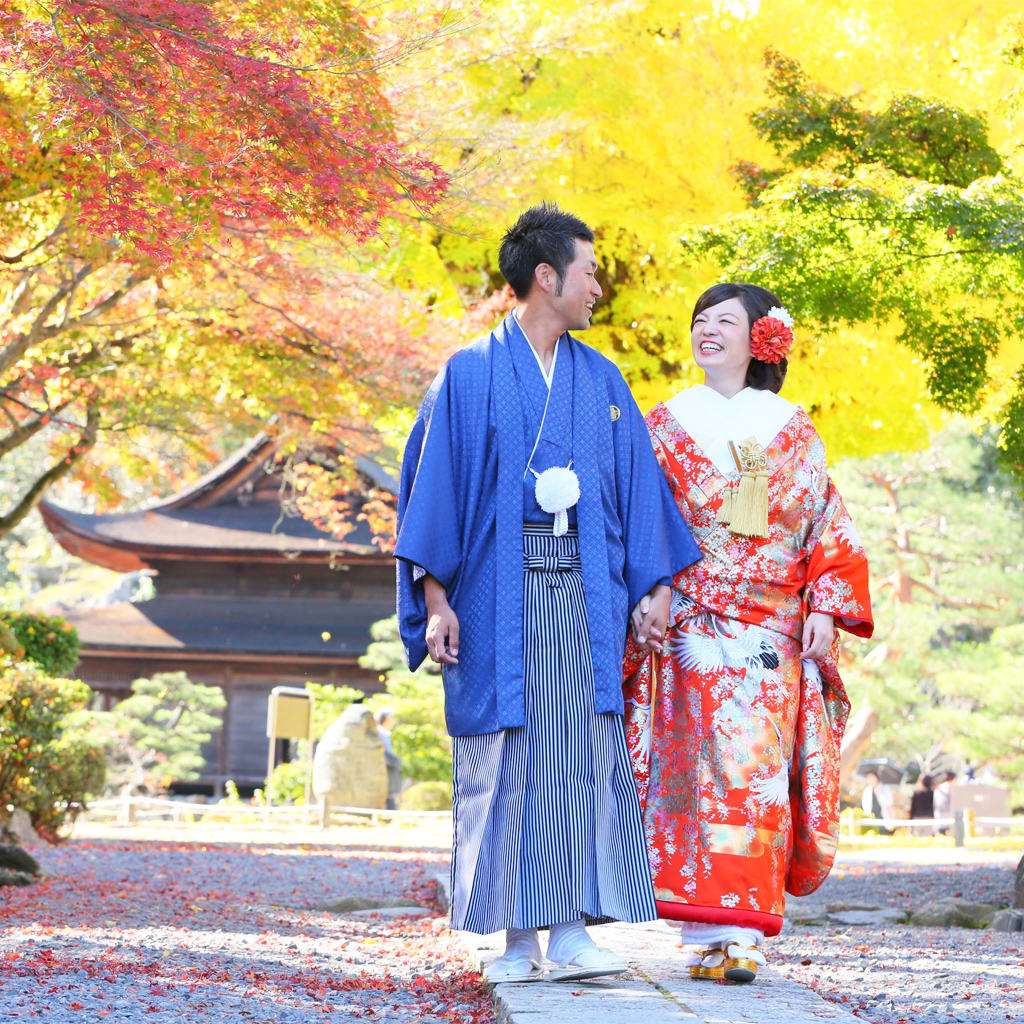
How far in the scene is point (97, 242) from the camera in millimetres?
6566

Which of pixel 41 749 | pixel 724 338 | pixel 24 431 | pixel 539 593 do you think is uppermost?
pixel 24 431

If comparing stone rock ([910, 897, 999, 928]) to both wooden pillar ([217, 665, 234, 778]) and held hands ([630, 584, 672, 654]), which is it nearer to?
held hands ([630, 584, 672, 654])

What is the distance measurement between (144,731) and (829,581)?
51.8 feet

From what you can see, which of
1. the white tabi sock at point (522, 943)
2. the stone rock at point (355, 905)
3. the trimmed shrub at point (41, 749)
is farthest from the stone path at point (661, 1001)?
the trimmed shrub at point (41, 749)

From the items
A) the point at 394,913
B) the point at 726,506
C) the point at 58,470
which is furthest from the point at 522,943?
the point at 58,470

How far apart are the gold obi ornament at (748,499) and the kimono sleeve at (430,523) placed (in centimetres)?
76

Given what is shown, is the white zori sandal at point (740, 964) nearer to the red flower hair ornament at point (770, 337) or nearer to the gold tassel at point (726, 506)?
the gold tassel at point (726, 506)

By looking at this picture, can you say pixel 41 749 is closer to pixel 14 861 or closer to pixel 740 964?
pixel 14 861

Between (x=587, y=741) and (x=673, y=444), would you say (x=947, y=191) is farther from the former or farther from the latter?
(x=587, y=741)

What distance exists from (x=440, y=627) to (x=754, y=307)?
1330 millimetres

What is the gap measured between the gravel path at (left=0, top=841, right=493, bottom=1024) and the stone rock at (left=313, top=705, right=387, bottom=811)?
6.56m

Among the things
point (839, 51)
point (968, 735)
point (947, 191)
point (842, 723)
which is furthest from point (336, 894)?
point (968, 735)

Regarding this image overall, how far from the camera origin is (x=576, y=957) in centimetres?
332

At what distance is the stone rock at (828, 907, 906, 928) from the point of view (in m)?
5.95
